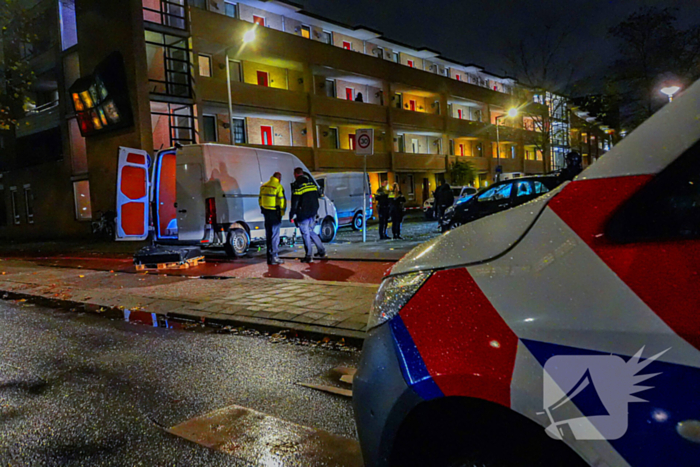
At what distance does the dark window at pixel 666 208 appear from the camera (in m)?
1.31

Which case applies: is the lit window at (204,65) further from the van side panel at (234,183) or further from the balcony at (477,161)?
the balcony at (477,161)

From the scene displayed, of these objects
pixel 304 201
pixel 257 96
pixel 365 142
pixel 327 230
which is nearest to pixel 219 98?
pixel 257 96

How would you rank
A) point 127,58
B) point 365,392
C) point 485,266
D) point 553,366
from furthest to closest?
point 127,58, point 365,392, point 485,266, point 553,366

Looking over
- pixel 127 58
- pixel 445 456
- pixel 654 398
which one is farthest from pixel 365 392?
pixel 127 58

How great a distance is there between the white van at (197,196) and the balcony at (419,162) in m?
22.9

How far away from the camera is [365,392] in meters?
1.82

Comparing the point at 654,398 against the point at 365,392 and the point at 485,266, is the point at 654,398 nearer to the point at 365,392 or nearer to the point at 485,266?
the point at 485,266

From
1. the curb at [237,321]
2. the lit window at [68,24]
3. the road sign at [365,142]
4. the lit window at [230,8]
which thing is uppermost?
the lit window at [230,8]

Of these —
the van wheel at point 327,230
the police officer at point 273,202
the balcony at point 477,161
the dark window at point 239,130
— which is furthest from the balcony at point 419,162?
the police officer at point 273,202

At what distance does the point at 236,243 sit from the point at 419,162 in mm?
26181

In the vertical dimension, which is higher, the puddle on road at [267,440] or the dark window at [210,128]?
the dark window at [210,128]

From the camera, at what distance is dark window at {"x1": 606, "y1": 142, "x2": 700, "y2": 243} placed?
→ 1.31m

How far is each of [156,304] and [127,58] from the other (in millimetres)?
18111

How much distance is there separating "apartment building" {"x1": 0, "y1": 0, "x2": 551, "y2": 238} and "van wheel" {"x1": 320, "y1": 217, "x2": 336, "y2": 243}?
313 inches
